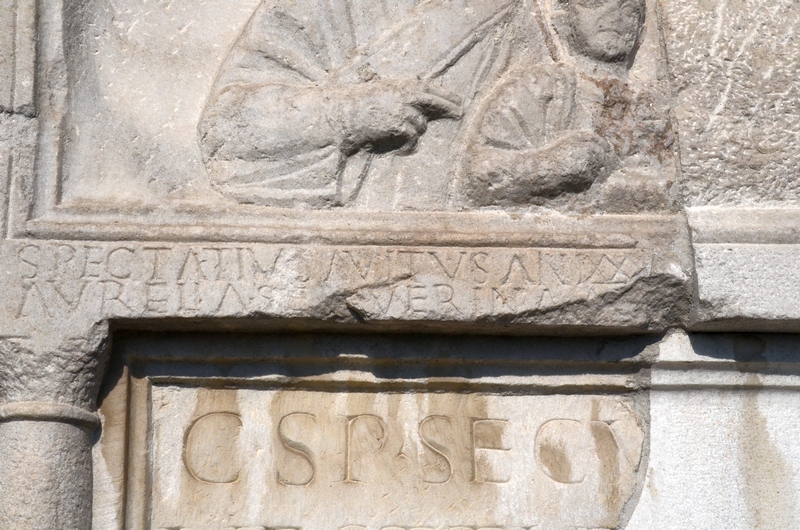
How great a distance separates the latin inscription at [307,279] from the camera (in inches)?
104

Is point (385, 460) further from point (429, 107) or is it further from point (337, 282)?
point (429, 107)

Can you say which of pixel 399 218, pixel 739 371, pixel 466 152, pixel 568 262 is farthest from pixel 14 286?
pixel 739 371

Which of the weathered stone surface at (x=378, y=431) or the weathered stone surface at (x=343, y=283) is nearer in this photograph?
the weathered stone surface at (x=343, y=283)

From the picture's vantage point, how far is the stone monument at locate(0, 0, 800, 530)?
2715mm

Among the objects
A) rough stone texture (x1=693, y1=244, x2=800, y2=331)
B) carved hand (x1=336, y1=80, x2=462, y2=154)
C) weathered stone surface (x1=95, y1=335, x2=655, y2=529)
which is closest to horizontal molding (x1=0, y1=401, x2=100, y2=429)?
weathered stone surface (x1=95, y1=335, x2=655, y2=529)

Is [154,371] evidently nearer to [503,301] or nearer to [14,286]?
[14,286]

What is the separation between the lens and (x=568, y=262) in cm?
275

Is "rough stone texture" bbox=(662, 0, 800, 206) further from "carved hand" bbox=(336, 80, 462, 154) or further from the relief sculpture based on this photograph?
"carved hand" bbox=(336, 80, 462, 154)

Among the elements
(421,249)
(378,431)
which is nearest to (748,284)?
(421,249)

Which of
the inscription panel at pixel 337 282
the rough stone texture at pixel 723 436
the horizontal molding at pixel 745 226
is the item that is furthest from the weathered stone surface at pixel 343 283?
the rough stone texture at pixel 723 436

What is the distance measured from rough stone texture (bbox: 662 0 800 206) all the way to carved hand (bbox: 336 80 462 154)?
2.34ft

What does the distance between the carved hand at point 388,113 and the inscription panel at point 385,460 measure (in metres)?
0.74

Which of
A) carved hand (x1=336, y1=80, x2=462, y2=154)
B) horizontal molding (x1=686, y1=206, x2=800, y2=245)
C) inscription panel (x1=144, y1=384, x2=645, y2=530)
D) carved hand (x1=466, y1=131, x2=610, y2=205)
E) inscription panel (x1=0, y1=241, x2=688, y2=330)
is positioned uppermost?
carved hand (x1=336, y1=80, x2=462, y2=154)

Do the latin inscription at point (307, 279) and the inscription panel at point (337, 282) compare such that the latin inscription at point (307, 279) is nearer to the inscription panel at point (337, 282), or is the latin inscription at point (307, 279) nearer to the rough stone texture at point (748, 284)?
the inscription panel at point (337, 282)
